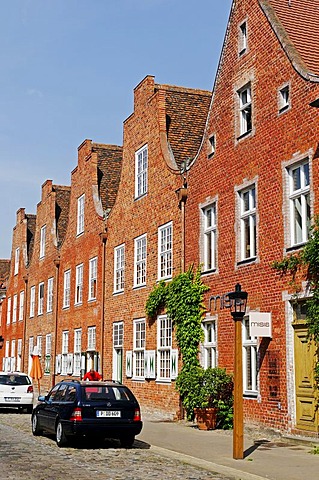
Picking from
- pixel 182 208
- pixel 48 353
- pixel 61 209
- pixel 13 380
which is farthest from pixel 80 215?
pixel 182 208

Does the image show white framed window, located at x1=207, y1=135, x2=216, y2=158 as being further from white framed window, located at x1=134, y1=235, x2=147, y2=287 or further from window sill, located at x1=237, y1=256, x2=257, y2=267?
white framed window, located at x1=134, y1=235, x2=147, y2=287

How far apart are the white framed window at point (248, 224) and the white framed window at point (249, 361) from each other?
5.66 ft

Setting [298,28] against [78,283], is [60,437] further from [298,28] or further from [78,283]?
[78,283]

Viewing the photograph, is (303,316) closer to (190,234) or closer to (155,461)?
(155,461)

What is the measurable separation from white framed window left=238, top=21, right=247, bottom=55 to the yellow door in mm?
7666

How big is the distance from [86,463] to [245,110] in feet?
34.4

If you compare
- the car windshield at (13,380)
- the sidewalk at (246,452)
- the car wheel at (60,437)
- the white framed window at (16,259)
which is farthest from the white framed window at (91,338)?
the white framed window at (16,259)

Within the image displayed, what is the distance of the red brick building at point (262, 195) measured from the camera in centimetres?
1535

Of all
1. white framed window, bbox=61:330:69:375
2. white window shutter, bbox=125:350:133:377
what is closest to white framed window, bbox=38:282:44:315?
white framed window, bbox=61:330:69:375

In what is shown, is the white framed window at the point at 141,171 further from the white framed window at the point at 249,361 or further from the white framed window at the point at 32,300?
the white framed window at the point at 32,300

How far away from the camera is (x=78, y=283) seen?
3253cm

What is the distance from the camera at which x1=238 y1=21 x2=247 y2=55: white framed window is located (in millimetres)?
18828

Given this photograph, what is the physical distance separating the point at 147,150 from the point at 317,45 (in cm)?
889

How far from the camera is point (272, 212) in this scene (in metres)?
16.5
